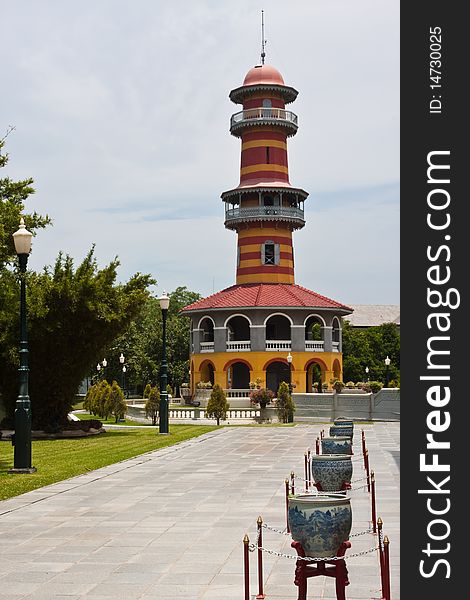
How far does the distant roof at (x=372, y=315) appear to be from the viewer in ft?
386

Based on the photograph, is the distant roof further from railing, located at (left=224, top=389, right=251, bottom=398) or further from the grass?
the grass

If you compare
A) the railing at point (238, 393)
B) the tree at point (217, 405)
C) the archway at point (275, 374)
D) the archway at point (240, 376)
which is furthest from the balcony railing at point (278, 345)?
the tree at point (217, 405)

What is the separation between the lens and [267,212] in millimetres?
64562

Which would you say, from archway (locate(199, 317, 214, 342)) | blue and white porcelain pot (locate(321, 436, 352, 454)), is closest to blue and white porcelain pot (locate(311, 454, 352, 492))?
blue and white porcelain pot (locate(321, 436, 352, 454))

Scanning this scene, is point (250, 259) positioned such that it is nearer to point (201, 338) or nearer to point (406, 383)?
point (201, 338)

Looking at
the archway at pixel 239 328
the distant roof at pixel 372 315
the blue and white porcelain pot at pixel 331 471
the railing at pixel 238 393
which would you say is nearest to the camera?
the blue and white porcelain pot at pixel 331 471

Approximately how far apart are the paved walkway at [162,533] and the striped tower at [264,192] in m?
42.5

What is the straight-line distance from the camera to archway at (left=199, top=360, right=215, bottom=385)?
216ft

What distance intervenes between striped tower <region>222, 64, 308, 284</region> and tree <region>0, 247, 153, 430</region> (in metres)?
31.0

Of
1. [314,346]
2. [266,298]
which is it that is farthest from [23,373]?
[314,346]

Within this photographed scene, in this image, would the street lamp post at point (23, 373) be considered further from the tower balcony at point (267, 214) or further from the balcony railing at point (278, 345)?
the tower balcony at point (267, 214)

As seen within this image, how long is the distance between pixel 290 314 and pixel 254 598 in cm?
5367

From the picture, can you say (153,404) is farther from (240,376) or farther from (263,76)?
(263,76)

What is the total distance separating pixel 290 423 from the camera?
149 feet
